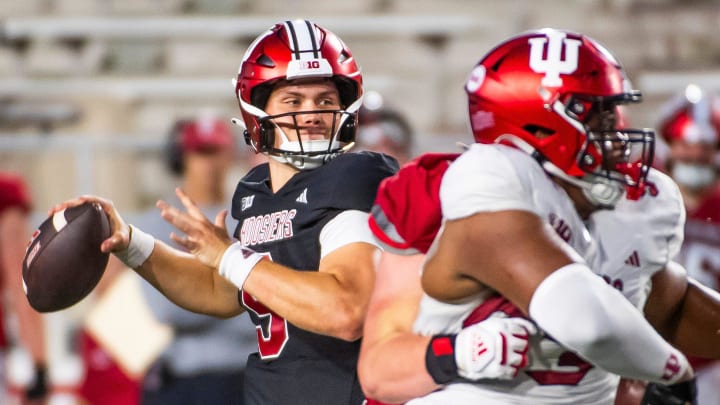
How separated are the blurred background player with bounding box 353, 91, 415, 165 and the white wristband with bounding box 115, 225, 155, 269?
7.75ft

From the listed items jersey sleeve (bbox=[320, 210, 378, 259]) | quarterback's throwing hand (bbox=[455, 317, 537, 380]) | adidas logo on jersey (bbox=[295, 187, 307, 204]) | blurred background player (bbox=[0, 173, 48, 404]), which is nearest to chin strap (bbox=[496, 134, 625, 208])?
quarterback's throwing hand (bbox=[455, 317, 537, 380])

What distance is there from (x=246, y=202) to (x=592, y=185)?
3.40 feet

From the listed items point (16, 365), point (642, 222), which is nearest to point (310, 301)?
point (642, 222)

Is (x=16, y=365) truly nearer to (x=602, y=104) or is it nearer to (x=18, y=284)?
(x=18, y=284)

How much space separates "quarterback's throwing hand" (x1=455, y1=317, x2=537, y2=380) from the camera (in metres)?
2.19

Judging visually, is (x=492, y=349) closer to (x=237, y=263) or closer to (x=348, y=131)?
(x=237, y=263)

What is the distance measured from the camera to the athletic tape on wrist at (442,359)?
2258 mm

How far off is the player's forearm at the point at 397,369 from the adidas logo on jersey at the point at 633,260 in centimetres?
43

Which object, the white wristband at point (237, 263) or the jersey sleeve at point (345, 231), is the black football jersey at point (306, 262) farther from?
the white wristband at point (237, 263)

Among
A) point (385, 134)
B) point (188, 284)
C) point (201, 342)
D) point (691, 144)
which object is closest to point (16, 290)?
point (201, 342)

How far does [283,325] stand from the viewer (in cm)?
293

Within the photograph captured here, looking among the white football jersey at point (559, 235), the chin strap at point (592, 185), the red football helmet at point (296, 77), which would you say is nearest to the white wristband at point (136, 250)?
the red football helmet at point (296, 77)

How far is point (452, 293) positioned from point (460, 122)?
629cm

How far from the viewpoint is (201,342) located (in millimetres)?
4613
